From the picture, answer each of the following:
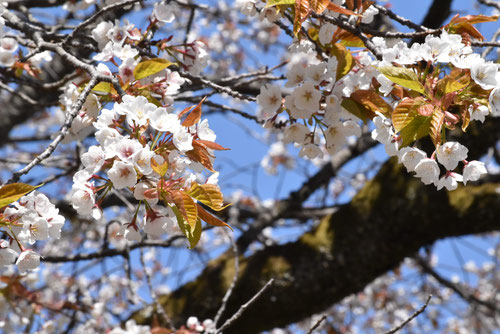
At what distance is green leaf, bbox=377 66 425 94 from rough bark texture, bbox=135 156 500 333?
1286 mm

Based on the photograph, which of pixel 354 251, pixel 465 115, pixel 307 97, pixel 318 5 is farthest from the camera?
pixel 354 251

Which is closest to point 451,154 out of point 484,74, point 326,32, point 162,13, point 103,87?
point 484,74

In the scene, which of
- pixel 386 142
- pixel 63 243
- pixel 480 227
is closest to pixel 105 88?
pixel 386 142

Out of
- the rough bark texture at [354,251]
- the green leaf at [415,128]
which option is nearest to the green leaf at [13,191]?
the green leaf at [415,128]

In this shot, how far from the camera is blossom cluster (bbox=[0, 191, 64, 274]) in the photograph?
0.99m

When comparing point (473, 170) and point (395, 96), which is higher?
point (395, 96)

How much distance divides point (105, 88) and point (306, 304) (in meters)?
1.49

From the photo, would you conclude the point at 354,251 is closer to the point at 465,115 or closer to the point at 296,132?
the point at 296,132

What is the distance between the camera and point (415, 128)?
980mm

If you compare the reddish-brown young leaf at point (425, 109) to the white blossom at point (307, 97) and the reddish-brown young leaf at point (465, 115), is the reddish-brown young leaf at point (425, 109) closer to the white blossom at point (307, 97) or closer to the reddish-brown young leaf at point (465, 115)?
the reddish-brown young leaf at point (465, 115)

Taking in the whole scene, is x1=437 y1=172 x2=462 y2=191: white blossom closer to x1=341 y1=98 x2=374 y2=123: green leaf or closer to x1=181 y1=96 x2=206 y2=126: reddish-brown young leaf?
x1=341 y1=98 x2=374 y2=123: green leaf

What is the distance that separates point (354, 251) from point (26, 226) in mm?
1530

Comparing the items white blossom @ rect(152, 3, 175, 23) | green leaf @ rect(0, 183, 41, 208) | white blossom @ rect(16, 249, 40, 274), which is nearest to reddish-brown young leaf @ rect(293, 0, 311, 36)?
white blossom @ rect(152, 3, 175, 23)

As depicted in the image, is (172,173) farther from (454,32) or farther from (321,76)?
(454,32)
